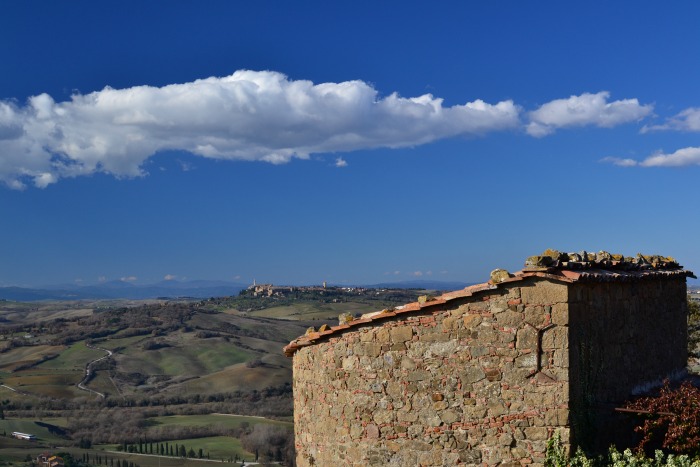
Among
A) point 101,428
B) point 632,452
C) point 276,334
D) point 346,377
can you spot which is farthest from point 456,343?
point 276,334

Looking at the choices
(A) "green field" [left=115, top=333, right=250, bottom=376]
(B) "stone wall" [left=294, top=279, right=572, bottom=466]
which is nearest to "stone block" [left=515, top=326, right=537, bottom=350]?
(B) "stone wall" [left=294, top=279, right=572, bottom=466]

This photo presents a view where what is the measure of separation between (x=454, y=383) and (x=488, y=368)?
577 millimetres

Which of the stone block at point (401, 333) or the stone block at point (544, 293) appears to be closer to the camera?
the stone block at point (544, 293)

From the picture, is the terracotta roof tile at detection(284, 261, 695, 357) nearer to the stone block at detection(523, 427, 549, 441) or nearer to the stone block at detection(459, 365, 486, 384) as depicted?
the stone block at detection(459, 365, 486, 384)

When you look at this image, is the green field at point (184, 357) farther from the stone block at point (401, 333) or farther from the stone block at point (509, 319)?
the stone block at point (509, 319)

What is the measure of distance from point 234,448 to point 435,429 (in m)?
56.0

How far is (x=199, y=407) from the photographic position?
3285 inches

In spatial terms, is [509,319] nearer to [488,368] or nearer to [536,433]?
[488,368]

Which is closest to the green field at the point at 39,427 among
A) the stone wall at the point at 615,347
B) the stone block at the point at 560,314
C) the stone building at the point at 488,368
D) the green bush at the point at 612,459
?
the stone building at the point at 488,368

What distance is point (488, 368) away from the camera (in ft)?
33.7

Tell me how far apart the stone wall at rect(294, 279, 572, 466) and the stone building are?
0.6 inches

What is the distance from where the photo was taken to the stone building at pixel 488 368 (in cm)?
998

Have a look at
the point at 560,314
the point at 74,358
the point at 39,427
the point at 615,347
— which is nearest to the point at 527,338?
the point at 560,314

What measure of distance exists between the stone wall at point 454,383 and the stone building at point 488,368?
2 cm
